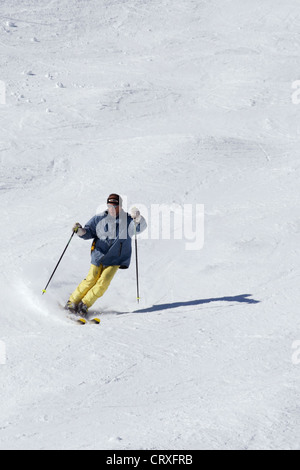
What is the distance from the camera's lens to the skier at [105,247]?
8.83 metres

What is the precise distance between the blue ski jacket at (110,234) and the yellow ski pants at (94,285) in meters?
0.10

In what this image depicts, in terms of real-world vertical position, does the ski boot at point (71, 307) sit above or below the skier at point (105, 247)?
below

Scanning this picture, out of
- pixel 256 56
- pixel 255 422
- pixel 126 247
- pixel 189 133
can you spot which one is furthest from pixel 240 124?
pixel 255 422

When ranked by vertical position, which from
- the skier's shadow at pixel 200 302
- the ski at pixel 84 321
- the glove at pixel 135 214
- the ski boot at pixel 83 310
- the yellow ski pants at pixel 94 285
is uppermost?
the glove at pixel 135 214

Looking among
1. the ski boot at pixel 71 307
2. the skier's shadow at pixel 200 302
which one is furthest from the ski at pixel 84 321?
the skier's shadow at pixel 200 302

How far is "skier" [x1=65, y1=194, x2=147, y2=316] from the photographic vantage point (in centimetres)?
883

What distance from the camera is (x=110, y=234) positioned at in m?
8.85

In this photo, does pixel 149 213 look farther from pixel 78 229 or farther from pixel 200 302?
pixel 78 229

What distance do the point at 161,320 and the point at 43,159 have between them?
259 inches

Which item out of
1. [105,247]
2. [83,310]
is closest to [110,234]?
[105,247]

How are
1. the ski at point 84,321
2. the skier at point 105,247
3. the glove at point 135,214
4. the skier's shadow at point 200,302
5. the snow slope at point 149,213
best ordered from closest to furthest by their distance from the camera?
the snow slope at point 149,213
the ski at point 84,321
the glove at point 135,214
the skier at point 105,247
the skier's shadow at point 200,302

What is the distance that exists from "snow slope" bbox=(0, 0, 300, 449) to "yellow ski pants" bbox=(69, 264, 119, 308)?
1.07ft

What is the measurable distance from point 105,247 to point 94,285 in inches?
21.6

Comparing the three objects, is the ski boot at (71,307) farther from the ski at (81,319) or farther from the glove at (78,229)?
the glove at (78,229)
